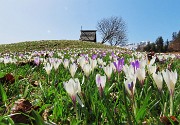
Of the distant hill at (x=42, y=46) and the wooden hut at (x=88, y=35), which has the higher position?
the wooden hut at (x=88, y=35)

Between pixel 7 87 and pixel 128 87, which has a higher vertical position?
pixel 128 87

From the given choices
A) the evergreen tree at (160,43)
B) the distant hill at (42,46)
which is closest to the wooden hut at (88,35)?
the evergreen tree at (160,43)

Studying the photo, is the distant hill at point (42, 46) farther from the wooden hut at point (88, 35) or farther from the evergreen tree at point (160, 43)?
the wooden hut at point (88, 35)

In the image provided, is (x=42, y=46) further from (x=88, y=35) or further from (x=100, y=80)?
(x=88, y=35)

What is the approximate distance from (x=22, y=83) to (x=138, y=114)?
171 centimetres

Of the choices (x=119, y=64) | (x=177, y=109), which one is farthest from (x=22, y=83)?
(x=177, y=109)

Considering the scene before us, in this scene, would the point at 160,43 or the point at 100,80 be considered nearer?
the point at 100,80

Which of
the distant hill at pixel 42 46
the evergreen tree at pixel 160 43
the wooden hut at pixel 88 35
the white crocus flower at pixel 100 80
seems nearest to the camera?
the white crocus flower at pixel 100 80

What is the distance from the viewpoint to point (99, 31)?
8212 centimetres

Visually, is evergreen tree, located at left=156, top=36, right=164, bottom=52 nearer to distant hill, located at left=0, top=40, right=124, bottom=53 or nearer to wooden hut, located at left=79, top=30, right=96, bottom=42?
wooden hut, located at left=79, top=30, right=96, bottom=42

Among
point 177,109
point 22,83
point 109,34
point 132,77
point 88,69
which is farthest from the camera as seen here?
point 109,34

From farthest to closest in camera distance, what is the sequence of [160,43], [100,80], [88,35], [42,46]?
[88,35] < [160,43] < [42,46] < [100,80]

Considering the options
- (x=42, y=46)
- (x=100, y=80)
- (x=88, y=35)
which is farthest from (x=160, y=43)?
(x=100, y=80)

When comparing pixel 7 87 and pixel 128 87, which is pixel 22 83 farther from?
pixel 128 87
